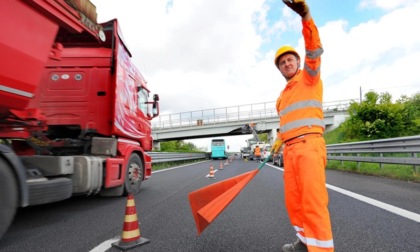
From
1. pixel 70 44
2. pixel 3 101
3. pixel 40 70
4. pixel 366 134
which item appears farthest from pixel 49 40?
pixel 366 134

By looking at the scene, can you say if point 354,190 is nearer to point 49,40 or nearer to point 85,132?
point 85,132

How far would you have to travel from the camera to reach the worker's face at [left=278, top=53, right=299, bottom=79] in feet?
10.7

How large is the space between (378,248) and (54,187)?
151 inches

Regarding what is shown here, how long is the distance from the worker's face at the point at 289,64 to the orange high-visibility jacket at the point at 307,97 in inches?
2.6

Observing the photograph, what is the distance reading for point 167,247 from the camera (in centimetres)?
335

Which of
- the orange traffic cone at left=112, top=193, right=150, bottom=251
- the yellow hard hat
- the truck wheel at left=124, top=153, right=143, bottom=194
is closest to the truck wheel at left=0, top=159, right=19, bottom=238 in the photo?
the orange traffic cone at left=112, top=193, right=150, bottom=251

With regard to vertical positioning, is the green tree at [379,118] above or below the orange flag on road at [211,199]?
above

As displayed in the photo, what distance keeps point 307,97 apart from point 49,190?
3.31 meters

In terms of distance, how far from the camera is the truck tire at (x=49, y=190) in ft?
12.7

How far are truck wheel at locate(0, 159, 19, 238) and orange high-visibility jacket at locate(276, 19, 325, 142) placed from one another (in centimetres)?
293

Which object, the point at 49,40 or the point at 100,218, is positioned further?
A: the point at 100,218

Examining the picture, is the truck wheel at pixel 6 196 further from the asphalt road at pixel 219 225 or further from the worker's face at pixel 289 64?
the worker's face at pixel 289 64

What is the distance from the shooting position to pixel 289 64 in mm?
3283

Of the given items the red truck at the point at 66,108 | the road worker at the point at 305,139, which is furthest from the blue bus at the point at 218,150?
the road worker at the point at 305,139
